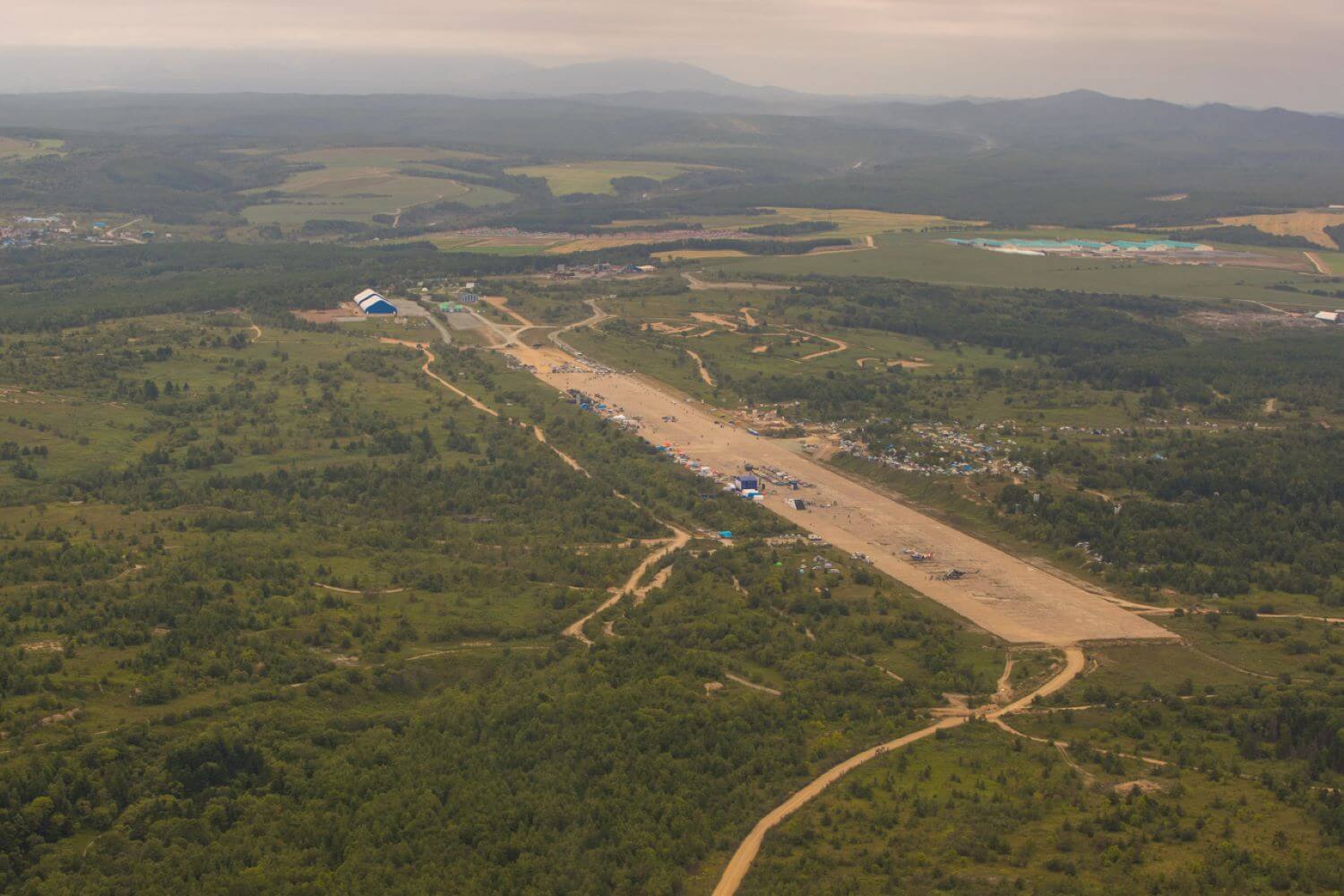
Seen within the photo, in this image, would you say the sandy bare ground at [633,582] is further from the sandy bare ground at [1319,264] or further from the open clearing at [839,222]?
the open clearing at [839,222]

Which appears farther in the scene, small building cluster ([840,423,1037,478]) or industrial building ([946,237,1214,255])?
industrial building ([946,237,1214,255])

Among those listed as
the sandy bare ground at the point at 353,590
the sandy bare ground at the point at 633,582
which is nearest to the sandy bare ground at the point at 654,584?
the sandy bare ground at the point at 633,582

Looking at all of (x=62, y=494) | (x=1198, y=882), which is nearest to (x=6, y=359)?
(x=62, y=494)

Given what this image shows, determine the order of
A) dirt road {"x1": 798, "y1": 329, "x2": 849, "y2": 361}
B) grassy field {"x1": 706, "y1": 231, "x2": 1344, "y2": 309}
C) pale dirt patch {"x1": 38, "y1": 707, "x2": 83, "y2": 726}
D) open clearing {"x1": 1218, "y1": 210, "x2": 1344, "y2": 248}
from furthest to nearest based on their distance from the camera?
open clearing {"x1": 1218, "y1": 210, "x2": 1344, "y2": 248}, grassy field {"x1": 706, "y1": 231, "x2": 1344, "y2": 309}, dirt road {"x1": 798, "y1": 329, "x2": 849, "y2": 361}, pale dirt patch {"x1": 38, "y1": 707, "x2": 83, "y2": 726}

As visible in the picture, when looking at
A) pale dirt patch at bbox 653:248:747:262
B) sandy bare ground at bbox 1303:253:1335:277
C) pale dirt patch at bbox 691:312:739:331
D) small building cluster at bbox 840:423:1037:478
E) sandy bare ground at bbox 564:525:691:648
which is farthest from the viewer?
pale dirt patch at bbox 653:248:747:262

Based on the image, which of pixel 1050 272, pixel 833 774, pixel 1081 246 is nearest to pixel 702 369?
pixel 833 774

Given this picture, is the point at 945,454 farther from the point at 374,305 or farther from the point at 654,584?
the point at 374,305

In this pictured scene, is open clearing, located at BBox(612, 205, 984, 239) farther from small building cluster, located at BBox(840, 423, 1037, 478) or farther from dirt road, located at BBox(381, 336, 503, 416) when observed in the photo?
small building cluster, located at BBox(840, 423, 1037, 478)

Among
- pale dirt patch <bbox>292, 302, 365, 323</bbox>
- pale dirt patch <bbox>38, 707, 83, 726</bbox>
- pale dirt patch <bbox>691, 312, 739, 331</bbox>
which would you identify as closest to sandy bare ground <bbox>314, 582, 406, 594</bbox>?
pale dirt patch <bbox>38, 707, 83, 726</bbox>
